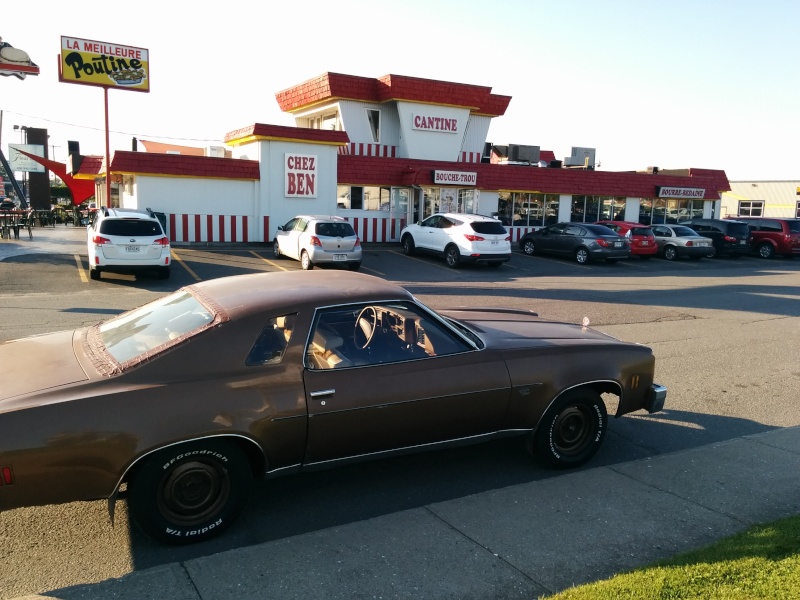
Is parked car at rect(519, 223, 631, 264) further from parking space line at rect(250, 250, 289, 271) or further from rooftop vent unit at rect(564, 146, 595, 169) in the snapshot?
rooftop vent unit at rect(564, 146, 595, 169)

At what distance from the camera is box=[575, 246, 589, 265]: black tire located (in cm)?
2388

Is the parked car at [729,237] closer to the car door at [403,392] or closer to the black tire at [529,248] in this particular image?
the black tire at [529,248]

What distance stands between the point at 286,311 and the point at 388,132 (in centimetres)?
2643

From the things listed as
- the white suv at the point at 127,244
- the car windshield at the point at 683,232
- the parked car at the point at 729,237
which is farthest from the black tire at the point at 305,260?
the parked car at the point at 729,237

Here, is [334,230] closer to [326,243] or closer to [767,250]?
[326,243]

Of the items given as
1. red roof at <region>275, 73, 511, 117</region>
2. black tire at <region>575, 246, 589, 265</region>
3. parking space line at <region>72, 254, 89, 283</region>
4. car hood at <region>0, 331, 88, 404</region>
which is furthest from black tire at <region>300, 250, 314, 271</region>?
car hood at <region>0, 331, 88, 404</region>

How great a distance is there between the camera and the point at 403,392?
4.45m

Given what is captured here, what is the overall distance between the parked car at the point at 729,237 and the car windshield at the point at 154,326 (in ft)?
90.0

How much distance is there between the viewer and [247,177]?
23750 millimetres

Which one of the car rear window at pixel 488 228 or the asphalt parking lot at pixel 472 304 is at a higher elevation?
the car rear window at pixel 488 228

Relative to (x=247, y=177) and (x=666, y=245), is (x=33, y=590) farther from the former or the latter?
(x=666, y=245)

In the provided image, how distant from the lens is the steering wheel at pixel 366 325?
4.62 meters

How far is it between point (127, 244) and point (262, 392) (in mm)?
12490

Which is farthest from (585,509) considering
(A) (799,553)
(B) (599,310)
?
(B) (599,310)
